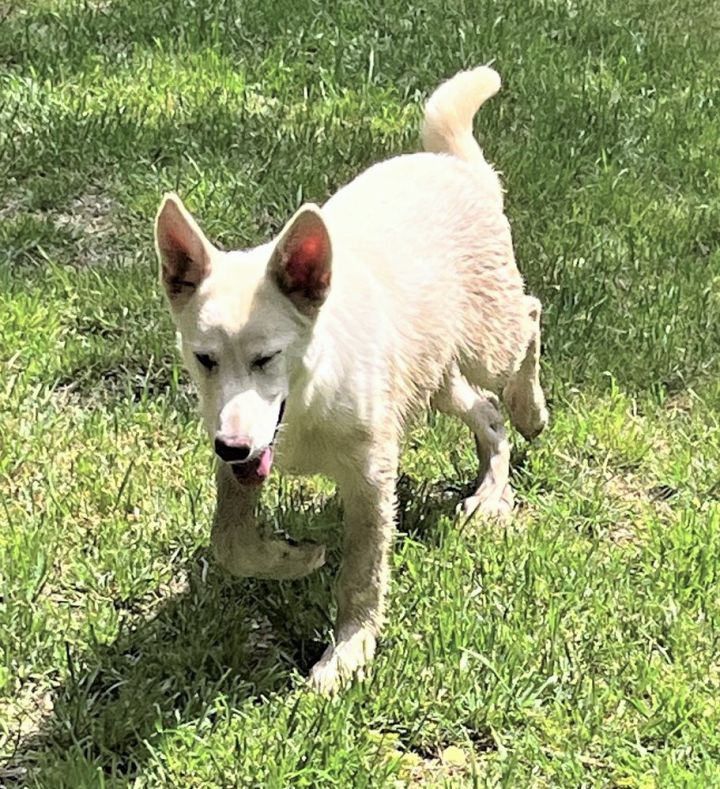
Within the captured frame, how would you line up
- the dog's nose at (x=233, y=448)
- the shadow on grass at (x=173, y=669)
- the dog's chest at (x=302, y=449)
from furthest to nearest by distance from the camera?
the dog's chest at (x=302, y=449), the shadow on grass at (x=173, y=669), the dog's nose at (x=233, y=448)

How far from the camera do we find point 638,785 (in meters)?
3.04

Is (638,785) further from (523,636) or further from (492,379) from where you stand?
(492,379)

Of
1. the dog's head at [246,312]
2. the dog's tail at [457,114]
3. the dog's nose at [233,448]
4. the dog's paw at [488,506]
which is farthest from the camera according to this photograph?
the dog's tail at [457,114]

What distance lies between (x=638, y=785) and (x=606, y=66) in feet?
15.5

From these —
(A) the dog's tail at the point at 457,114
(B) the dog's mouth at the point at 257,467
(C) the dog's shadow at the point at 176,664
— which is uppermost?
(A) the dog's tail at the point at 457,114

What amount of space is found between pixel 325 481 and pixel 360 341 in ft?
2.85

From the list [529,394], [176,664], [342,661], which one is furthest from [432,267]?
[176,664]

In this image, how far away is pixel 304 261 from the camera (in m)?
2.94

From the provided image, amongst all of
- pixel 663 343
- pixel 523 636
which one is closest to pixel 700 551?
pixel 523 636

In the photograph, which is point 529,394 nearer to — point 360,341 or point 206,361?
point 360,341

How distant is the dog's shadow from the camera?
3059 millimetres

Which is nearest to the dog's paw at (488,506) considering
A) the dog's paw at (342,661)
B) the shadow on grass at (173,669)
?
the shadow on grass at (173,669)

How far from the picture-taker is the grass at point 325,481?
3.15 meters

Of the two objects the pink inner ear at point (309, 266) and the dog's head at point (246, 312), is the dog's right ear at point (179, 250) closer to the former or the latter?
the dog's head at point (246, 312)
